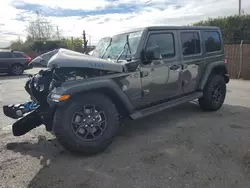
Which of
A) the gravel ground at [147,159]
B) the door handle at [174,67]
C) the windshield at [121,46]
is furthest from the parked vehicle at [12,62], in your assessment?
the door handle at [174,67]

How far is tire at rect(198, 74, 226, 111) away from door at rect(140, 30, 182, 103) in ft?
3.07

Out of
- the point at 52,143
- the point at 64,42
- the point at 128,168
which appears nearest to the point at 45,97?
the point at 52,143

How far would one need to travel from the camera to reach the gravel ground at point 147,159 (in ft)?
8.69

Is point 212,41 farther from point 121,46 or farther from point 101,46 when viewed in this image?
point 101,46

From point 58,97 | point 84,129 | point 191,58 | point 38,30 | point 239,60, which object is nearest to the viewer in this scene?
point 58,97

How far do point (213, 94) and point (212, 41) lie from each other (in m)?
1.21

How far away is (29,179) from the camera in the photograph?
8.99ft

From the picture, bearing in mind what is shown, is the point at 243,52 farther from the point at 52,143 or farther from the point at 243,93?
the point at 52,143

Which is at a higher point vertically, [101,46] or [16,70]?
[101,46]

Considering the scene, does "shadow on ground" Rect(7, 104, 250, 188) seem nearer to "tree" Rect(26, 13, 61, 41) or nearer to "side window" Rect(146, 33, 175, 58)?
"side window" Rect(146, 33, 175, 58)

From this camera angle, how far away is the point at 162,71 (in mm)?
4039

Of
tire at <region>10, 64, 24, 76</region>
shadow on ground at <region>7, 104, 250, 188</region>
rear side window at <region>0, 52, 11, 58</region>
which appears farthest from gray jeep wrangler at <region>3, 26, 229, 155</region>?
rear side window at <region>0, 52, 11, 58</region>

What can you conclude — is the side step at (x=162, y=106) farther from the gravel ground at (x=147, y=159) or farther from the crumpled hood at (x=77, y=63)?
the crumpled hood at (x=77, y=63)

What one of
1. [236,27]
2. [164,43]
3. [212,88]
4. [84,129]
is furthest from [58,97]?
[236,27]
